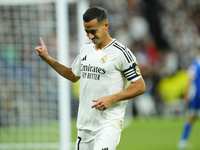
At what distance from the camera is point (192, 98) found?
9.54m

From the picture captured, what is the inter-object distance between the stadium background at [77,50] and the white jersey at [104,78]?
148 inches

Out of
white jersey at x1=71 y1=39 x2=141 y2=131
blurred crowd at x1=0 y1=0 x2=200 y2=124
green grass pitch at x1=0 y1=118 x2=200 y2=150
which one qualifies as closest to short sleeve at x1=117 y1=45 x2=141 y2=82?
white jersey at x1=71 y1=39 x2=141 y2=131

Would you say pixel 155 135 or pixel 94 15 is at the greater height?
pixel 94 15

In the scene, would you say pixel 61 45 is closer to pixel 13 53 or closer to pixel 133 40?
pixel 13 53

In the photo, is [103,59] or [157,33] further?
[157,33]

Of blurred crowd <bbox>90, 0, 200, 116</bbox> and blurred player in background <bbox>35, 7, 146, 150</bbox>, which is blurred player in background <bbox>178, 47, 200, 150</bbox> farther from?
blurred player in background <bbox>35, 7, 146, 150</bbox>

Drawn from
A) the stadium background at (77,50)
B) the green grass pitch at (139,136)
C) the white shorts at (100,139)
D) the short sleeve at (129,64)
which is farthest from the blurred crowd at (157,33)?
the short sleeve at (129,64)

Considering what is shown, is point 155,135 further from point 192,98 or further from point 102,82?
point 102,82

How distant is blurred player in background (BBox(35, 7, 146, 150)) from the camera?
155 inches

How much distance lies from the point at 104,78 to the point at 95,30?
0.51 metres

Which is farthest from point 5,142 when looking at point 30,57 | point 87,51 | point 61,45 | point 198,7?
point 198,7

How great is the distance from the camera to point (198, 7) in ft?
57.7

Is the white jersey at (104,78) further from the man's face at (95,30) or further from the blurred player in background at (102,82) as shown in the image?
the man's face at (95,30)

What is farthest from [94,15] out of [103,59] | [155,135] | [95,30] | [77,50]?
[155,135]
